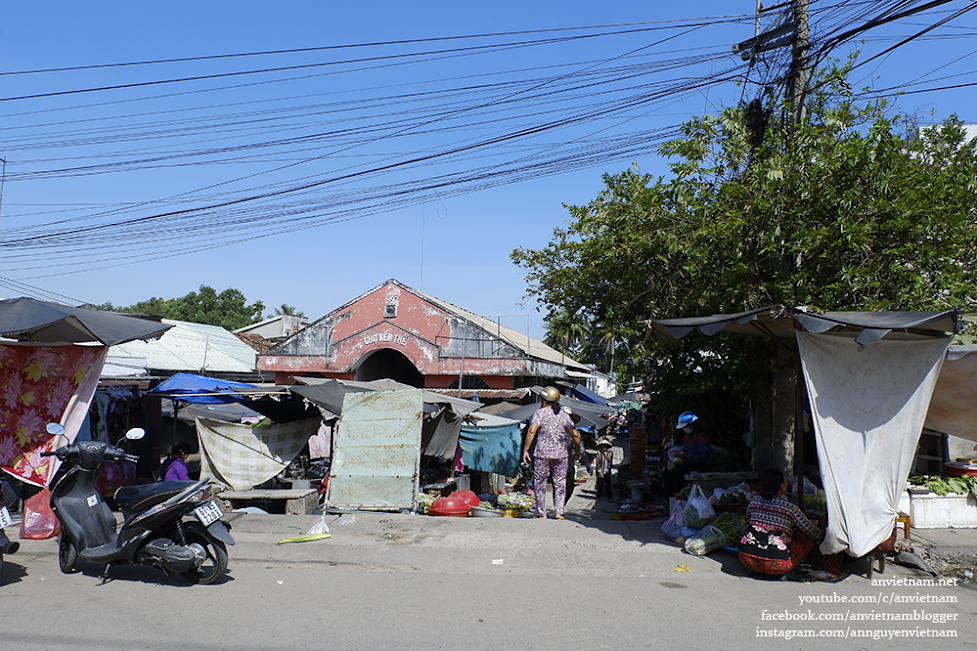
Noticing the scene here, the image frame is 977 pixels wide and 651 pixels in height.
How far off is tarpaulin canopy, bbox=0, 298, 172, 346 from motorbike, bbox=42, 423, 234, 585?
5.34ft

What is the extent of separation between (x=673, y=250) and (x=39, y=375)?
27.4 feet

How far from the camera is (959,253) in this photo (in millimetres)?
8789

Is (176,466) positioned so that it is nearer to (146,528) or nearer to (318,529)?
(318,529)

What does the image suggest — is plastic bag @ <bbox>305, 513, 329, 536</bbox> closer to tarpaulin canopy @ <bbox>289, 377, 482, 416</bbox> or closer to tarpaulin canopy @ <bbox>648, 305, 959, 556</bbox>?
tarpaulin canopy @ <bbox>289, 377, 482, 416</bbox>

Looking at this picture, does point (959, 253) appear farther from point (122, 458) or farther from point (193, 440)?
point (193, 440)

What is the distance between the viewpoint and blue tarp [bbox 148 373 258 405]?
1328 centimetres

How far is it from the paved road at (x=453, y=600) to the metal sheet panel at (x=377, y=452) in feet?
5.64

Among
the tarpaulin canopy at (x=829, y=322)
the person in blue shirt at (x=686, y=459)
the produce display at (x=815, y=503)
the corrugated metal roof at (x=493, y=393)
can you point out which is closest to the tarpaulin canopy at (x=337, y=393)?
the person in blue shirt at (x=686, y=459)

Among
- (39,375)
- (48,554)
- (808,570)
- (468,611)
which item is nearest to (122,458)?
(48,554)

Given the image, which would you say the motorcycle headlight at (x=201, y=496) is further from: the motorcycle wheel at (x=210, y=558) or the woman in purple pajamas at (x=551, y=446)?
the woman in purple pajamas at (x=551, y=446)

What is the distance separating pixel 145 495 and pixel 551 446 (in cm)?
498

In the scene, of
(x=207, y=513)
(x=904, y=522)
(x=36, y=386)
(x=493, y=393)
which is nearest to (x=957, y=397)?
(x=904, y=522)

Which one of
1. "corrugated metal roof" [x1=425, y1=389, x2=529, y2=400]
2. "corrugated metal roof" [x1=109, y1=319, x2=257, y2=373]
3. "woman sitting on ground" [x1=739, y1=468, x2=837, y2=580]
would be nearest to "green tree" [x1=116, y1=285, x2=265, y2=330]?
"corrugated metal roof" [x1=109, y1=319, x2=257, y2=373]

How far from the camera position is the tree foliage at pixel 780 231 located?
27.9ft
